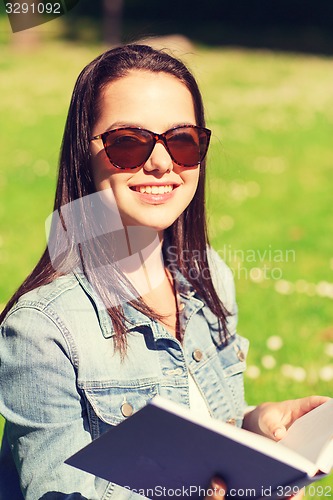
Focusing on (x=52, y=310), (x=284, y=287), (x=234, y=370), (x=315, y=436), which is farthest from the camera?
(x=284, y=287)

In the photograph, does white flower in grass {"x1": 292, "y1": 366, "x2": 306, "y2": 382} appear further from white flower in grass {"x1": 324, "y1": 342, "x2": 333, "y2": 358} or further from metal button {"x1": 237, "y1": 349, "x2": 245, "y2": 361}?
metal button {"x1": 237, "y1": 349, "x2": 245, "y2": 361}

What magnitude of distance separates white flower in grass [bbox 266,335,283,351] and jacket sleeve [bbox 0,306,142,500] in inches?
93.2

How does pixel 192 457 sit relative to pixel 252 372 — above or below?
above

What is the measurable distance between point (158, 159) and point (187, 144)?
0.11 metres

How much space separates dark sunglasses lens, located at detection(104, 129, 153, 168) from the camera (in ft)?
8.00

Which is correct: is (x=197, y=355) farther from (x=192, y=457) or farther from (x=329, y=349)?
(x=329, y=349)

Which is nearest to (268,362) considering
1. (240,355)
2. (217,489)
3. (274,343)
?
(274,343)

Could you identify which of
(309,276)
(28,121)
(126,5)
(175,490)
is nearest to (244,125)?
(28,121)

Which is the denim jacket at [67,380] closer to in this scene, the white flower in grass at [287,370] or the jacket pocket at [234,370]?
the jacket pocket at [234,370]

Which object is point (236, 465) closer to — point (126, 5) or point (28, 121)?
point (28, 121)

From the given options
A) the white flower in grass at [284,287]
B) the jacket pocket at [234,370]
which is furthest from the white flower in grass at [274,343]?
the jacket pocket at [234,370]

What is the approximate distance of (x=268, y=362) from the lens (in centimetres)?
438

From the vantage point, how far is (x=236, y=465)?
197 centimetres

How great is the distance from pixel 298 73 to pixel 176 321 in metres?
13.5
